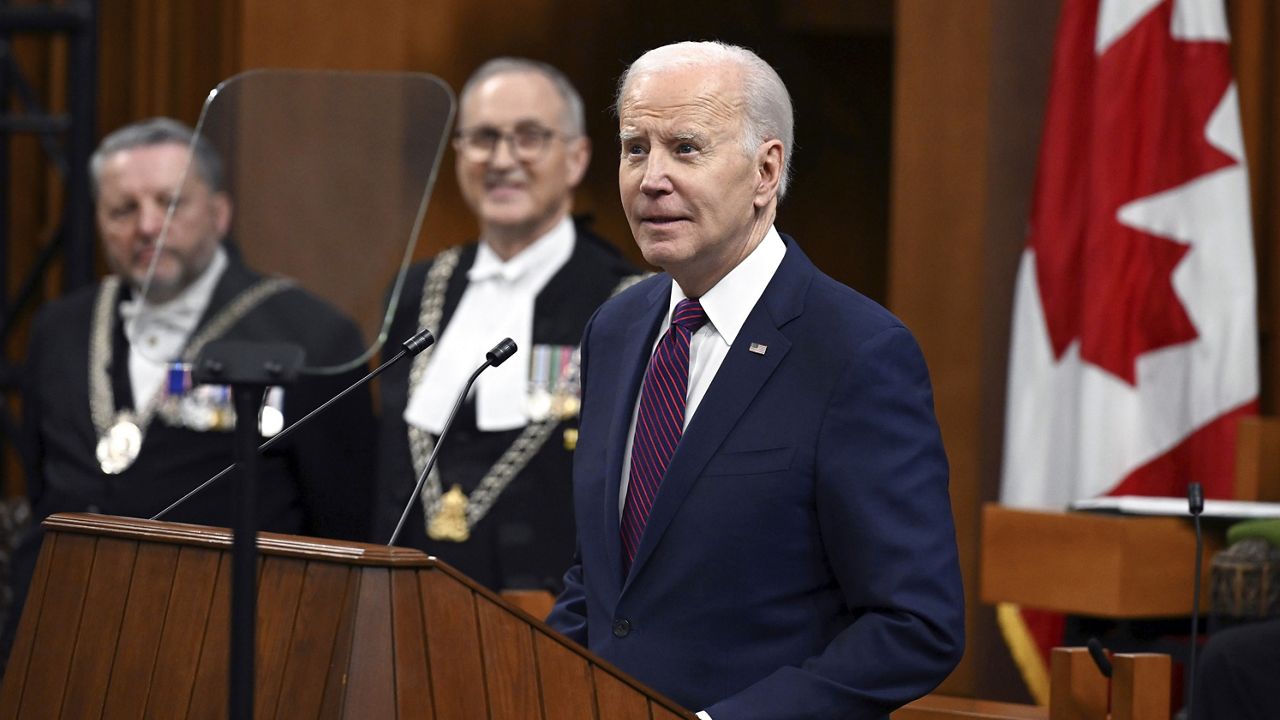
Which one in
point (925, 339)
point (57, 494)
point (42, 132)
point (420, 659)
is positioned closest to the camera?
point (420, 659)

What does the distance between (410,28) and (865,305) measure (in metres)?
3.73

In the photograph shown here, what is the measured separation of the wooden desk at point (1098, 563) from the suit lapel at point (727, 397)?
1401mm

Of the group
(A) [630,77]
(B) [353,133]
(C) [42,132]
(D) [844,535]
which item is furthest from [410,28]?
(D) [844,535]

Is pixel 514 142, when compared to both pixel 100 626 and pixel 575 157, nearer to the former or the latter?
pixel 575 157

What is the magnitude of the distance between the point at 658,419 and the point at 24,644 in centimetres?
78

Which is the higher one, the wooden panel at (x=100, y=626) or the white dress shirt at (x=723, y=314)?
the white dress shirt at (x=723, y=314)

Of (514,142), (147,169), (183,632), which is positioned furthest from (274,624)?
(147,169)

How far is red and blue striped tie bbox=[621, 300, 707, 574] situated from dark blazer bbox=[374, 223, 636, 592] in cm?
136

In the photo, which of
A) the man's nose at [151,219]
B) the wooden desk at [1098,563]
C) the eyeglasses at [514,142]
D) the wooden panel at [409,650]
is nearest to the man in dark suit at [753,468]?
the wooden panel at [409,650]

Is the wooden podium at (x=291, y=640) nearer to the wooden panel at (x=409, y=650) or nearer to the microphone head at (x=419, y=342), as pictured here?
the wooden panel at (x=409, y=650)

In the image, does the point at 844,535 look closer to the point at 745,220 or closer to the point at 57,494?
the point at 745,220

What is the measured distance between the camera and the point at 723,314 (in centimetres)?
212

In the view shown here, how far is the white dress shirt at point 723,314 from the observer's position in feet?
6.94

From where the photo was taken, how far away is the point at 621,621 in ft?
6.74
